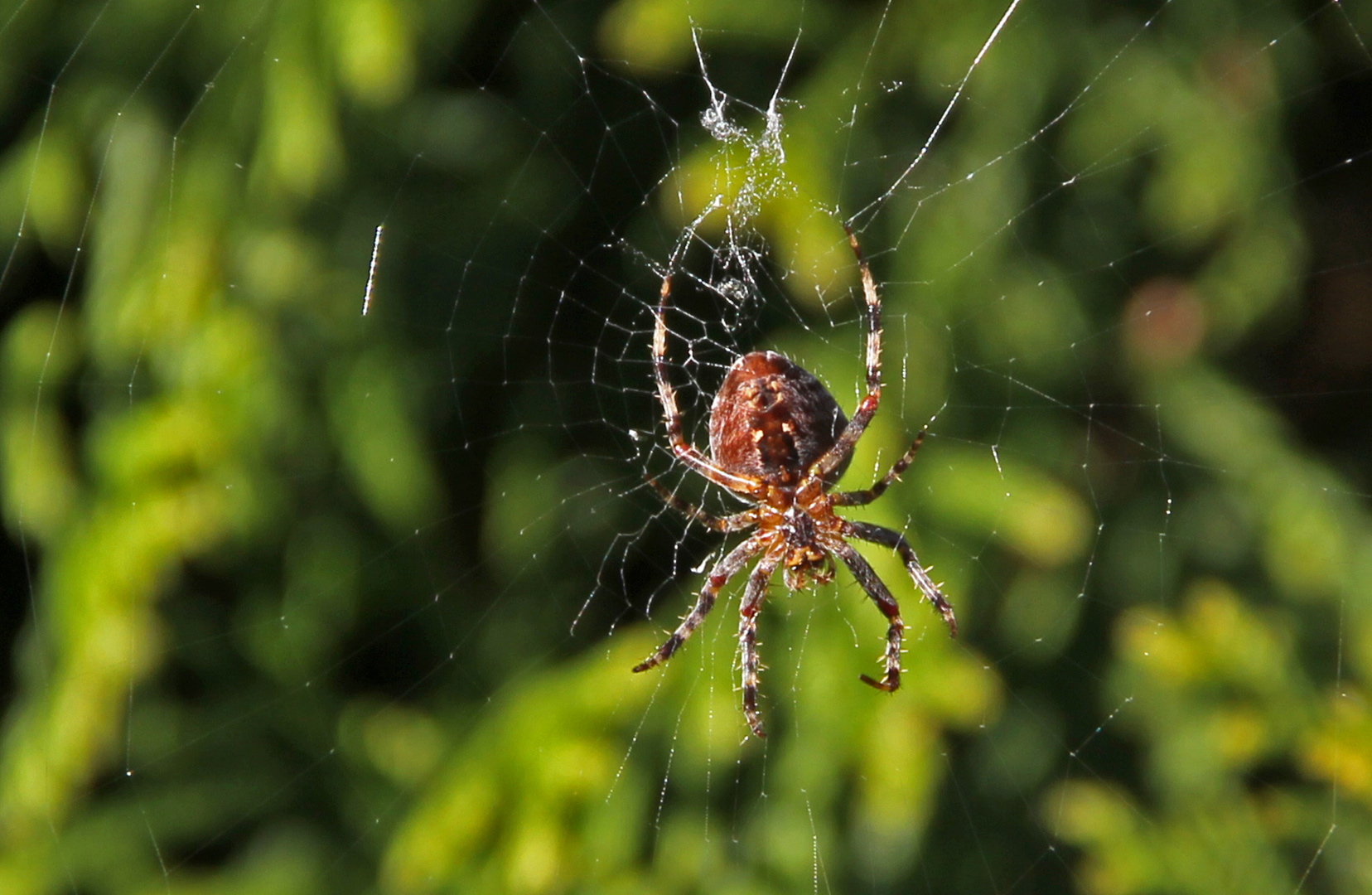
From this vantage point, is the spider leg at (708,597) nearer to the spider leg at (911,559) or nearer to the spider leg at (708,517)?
the spider leg at (708,517)

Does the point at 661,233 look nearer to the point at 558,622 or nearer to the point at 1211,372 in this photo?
the point at 558,622

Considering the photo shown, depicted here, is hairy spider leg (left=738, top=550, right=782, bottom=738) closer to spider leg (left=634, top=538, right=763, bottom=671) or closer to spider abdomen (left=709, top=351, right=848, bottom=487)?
spider leg (left=634, top=538, right=763, bottom=671)

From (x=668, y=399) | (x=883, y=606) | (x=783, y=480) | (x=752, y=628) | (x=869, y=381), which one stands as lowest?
(x=752, y=628)

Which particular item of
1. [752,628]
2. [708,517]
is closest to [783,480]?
[708,517]

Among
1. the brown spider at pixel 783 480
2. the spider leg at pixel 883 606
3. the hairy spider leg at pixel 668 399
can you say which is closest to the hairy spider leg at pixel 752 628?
the brown spider at pixel 783 480

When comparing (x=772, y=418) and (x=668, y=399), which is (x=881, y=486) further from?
(x=668, y=399)

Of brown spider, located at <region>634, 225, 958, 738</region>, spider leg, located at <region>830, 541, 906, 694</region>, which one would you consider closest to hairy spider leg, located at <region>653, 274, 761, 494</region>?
brown spider, located at <region>634, 225, 958, 738</region>

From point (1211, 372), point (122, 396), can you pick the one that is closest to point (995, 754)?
point (1211, 372)

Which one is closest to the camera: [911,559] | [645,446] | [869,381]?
[869,381]
